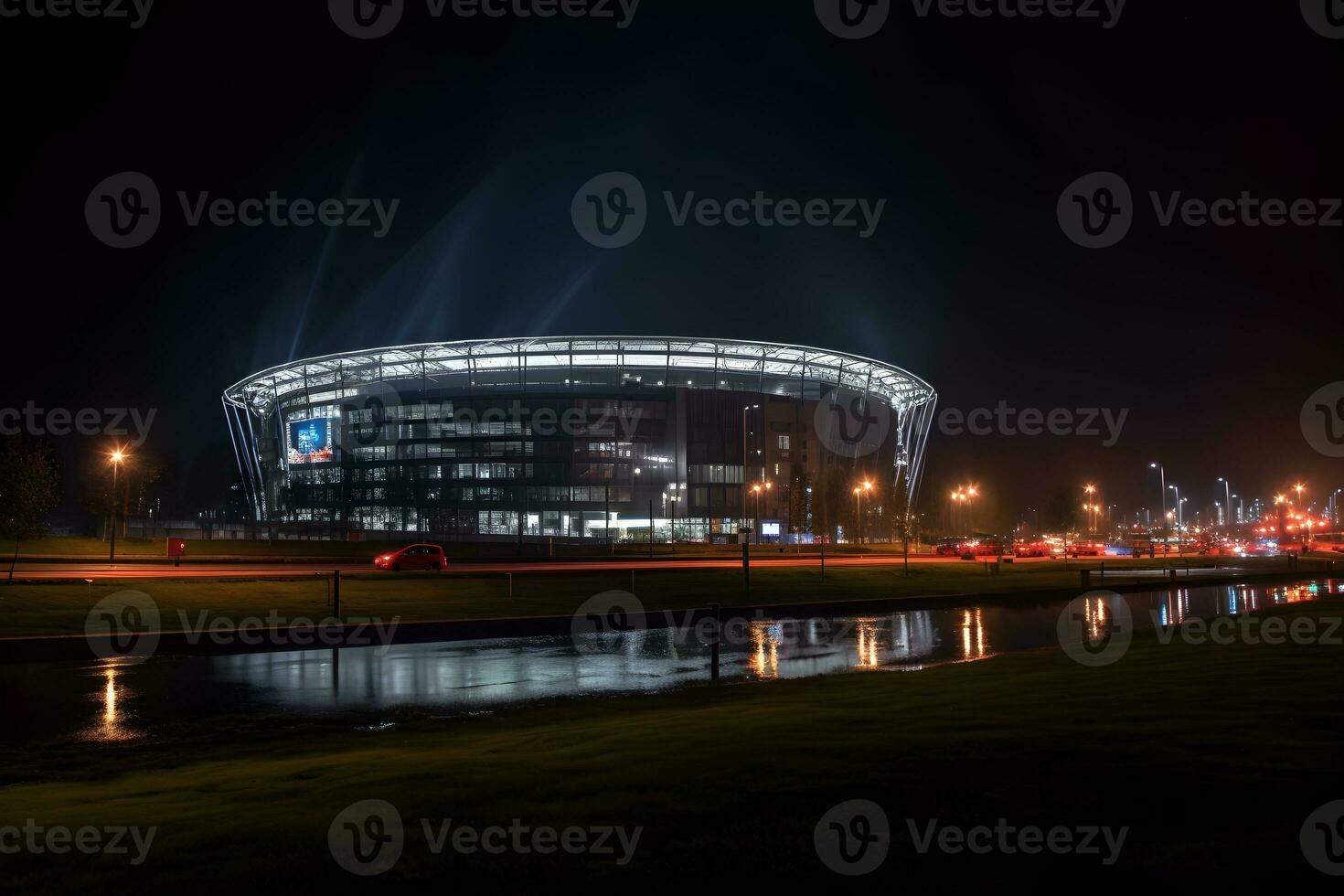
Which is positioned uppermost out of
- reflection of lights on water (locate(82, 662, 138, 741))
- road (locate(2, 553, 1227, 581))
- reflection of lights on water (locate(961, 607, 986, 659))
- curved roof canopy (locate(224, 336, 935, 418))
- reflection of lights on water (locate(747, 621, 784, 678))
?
curved roof canopy (locate(224, 336, 935, 418))

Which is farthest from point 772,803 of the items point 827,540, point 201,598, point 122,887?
point 827,540

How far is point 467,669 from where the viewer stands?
17938 mm

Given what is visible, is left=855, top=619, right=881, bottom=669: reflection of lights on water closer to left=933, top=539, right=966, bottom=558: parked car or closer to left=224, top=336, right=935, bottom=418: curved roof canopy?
left=933, top=539, right=966, bottom=558: parked car

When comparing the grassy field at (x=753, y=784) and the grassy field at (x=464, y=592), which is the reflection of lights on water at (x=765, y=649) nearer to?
the grassy field at (x=464, y=592)

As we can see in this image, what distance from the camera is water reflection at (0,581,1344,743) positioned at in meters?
14.1

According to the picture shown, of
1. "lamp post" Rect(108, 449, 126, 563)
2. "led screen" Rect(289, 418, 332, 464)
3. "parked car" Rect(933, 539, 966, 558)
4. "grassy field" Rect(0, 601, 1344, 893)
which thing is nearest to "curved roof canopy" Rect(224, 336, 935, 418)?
"led screen" Rect(289, 418, 332, 464)


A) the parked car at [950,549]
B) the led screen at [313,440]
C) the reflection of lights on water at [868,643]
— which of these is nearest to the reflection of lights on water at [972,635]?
the reflection of lights on water at [868,643]

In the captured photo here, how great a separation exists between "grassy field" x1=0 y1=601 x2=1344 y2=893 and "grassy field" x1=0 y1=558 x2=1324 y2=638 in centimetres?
1383

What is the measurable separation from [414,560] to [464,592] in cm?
1182

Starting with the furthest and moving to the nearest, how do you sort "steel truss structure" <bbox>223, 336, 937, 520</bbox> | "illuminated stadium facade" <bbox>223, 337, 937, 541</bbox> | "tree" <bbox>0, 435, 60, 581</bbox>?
"illuminated stadium facade" <bbox>223, 337, 937, 541</bbox> < "steel truss structure" <bbox>223, 336, 937, 520</bbox> < "tree" <bbox>0, 435, 60, 581</bbox>

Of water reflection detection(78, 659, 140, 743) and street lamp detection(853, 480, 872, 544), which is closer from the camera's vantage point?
water reflection detection(78, 659, 140, 743)

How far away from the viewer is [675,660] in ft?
63.2

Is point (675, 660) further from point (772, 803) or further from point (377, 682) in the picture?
point (772, 803)

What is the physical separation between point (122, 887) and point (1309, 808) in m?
7.11
